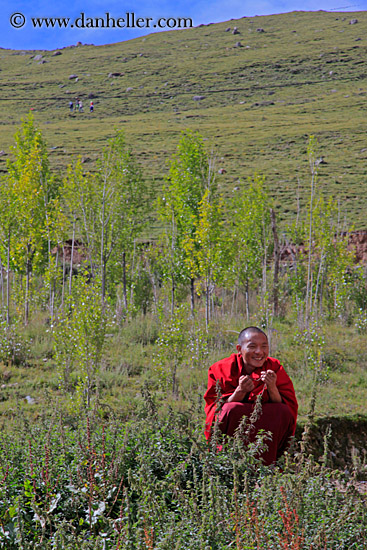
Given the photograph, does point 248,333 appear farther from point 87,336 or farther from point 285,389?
point 87,336

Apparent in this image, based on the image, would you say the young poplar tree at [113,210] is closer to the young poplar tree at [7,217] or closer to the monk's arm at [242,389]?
the young poplar tree at [7,217]

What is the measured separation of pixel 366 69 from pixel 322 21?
38720 mm

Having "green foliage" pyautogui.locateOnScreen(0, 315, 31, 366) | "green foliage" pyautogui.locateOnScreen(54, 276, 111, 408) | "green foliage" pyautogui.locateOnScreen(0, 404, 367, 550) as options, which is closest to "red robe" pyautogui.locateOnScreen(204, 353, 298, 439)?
"green foliage" pyautogui.locateOnScreen(0, 404, 367, 550)

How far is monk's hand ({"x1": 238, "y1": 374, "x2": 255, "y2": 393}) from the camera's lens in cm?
476

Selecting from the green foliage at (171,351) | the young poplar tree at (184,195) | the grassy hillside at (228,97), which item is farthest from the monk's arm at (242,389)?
the grassy hillside at (228,97)

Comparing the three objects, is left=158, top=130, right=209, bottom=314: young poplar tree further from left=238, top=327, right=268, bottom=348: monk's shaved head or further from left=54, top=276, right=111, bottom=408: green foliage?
left=238, top=327, right=268, bottom=348: monk's shaved head

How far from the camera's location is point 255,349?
16.0ft

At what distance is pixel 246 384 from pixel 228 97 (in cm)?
6530

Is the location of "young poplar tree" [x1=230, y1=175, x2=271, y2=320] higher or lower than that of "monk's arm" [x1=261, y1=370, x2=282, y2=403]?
higher

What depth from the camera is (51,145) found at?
4544cm

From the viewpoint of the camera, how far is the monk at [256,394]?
189 inches

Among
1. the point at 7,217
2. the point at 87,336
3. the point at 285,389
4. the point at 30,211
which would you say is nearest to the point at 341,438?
the point at 285,389

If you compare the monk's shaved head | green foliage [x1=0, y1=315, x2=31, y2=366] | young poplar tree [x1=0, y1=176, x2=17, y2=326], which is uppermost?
young poplar tree [x1=0, y1=176, x2=17, y2=326]

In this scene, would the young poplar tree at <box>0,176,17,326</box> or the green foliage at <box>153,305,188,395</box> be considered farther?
the young poplar tree at <box>0,176,17,326</box>
